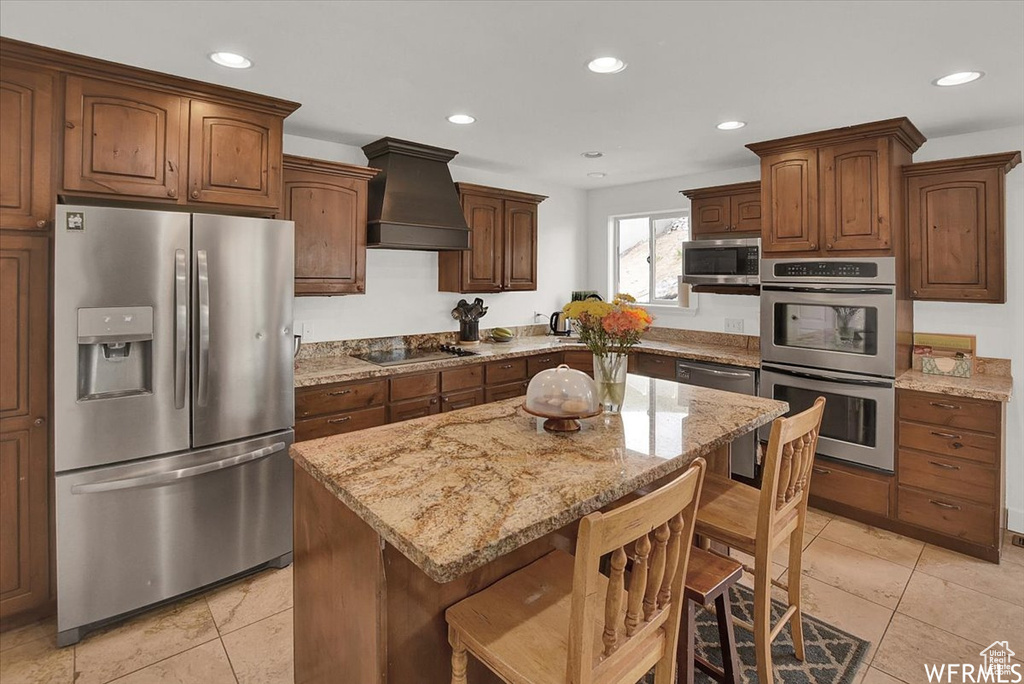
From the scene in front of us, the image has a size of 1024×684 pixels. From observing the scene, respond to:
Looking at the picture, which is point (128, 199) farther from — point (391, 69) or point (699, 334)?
point (699, 334)

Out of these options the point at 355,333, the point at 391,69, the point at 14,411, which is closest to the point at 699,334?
the point at 355,333

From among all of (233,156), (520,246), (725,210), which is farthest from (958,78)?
(233,156)

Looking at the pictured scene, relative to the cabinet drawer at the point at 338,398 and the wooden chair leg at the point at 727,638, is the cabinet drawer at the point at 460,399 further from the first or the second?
the wooden chair leg at the point at 727,638

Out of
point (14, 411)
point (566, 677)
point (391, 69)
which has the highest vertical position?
point (391, 69)

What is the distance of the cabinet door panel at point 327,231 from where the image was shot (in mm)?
3447

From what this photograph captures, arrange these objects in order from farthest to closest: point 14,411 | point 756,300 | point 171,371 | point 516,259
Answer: point 516,259, point 756,300, point 171,371, point 14,411

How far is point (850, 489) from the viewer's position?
352 cm

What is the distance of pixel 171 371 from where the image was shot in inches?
97.4

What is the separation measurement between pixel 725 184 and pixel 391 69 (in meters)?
3.27

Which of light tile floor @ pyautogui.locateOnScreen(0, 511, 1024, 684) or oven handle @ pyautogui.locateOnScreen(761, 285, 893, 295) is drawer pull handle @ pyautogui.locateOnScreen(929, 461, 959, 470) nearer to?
light tile floor @ pyautogui.locateOnScreen(0, 511, 1024, 684)

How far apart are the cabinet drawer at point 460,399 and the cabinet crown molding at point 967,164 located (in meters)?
3.26

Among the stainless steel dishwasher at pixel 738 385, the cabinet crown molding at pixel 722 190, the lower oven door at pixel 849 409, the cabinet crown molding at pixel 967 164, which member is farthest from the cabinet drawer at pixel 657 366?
the cabinet crown molding at pixel 967 164

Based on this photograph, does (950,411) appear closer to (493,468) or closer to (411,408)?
Answer: (493,468)

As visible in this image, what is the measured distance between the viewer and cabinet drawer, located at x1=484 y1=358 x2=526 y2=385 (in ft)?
14.0
